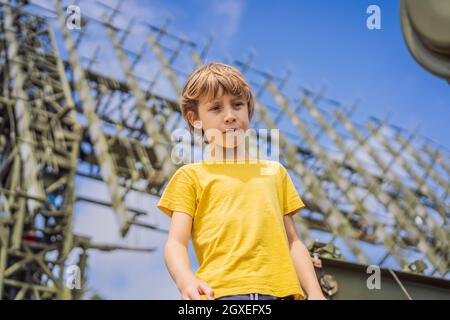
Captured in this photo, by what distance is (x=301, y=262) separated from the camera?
155 centimetres

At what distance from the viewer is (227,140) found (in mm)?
1554

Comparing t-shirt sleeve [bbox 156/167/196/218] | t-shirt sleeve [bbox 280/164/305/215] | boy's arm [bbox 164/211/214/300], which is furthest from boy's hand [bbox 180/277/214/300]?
t-shirt sleeve [bbox 280/164/305/215]

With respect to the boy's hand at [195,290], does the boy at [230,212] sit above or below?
above

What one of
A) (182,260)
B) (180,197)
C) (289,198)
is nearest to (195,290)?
(182,260)

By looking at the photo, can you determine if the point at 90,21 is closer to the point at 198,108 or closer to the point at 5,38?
the point at 5,38

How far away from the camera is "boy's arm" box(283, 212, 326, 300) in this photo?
149 centimetres

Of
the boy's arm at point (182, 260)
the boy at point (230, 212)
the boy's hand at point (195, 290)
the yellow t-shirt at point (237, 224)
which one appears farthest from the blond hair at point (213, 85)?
the boy's hand at point (195, 290)

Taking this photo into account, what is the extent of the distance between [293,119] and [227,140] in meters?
14.1

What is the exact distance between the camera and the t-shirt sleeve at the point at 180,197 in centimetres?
152

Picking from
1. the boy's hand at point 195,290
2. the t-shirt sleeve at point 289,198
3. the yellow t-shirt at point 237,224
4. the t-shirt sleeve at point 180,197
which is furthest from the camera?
the t-shirt sleeve at point 289,198

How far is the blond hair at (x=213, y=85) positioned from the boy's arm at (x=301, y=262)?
30cm

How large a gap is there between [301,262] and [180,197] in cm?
33

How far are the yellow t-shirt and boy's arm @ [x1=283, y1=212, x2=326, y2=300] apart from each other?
3cm

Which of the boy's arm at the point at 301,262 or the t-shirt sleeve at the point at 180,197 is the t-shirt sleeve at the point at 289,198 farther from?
the t-shirt sleeve at the point at 180,197
